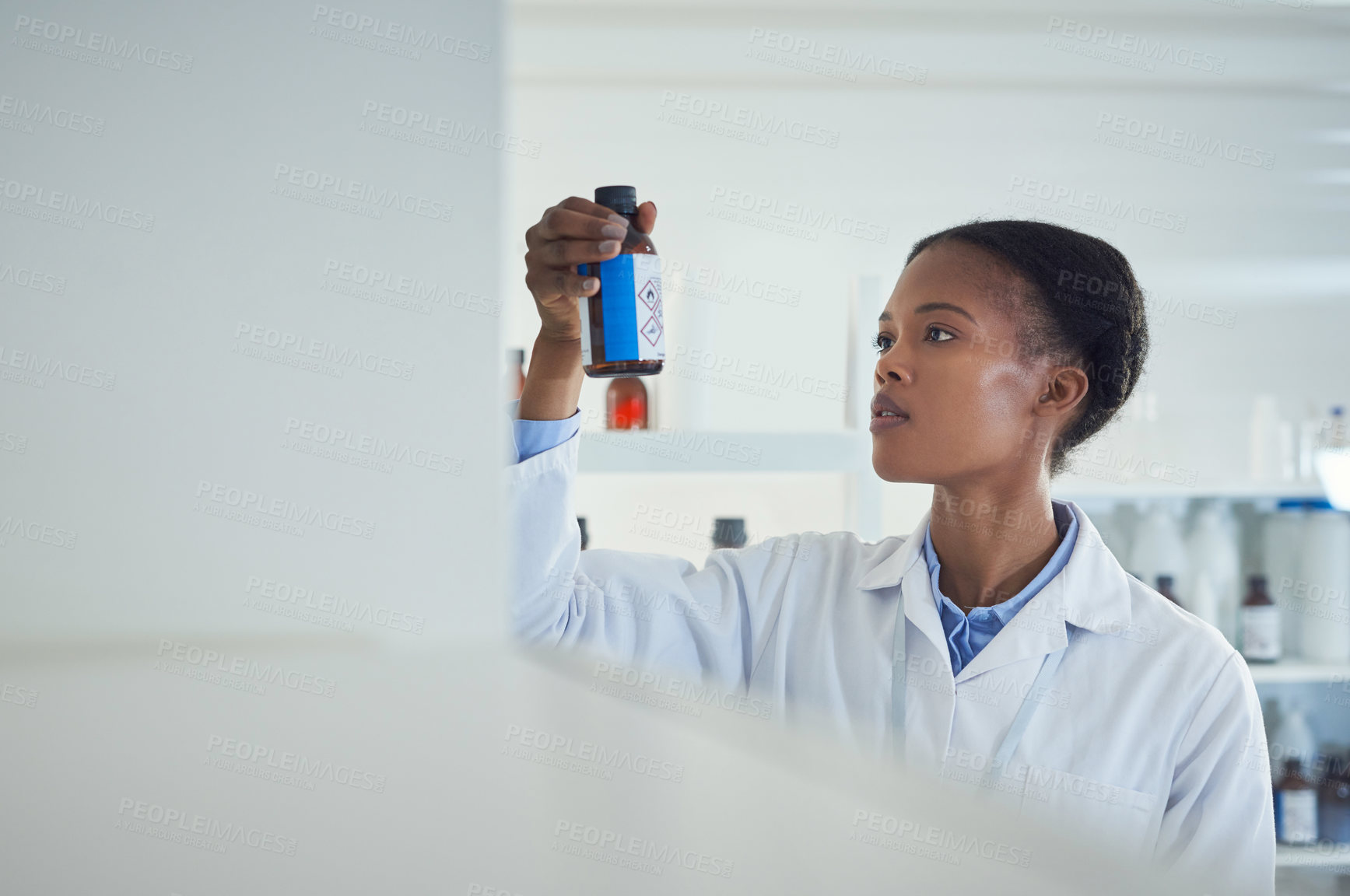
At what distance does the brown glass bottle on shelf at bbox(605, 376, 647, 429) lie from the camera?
1425mm

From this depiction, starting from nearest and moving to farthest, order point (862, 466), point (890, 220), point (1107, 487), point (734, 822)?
1. point (734, 822)
2. point (862, 466)
3. point (1107, 487)
4. point (890, 220)

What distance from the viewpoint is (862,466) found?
1271mm

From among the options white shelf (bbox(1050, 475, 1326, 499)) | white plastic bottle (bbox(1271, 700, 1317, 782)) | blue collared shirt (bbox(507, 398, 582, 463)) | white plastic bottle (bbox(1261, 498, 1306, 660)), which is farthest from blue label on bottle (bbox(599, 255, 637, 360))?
white plastic bottle (bbox(1271, 700, 1317, 782))

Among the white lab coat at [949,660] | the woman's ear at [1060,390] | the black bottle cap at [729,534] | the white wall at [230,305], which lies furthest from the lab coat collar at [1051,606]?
the black bottle cap at [729,534]

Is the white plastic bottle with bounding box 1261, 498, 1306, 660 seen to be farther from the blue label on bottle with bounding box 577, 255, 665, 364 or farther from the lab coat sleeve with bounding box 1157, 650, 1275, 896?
the blue label on bottle with bounding box 577, 255, 665, 364

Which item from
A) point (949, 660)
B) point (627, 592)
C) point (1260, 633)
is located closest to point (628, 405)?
point (627, 592)

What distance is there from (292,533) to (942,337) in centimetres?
64

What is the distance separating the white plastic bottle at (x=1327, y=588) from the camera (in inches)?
58.9

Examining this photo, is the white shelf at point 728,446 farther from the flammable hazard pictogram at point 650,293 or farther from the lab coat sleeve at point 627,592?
the flammable hazard pictogram at point 650,293

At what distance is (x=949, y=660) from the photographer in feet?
2.35

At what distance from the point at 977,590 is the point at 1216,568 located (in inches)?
37.4

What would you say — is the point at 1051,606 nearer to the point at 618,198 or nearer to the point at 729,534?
the point at 618,198

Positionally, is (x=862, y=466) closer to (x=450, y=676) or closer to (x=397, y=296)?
(x=397, y=296)

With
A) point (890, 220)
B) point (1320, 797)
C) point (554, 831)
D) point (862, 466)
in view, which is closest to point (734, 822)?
point (554, 831)
